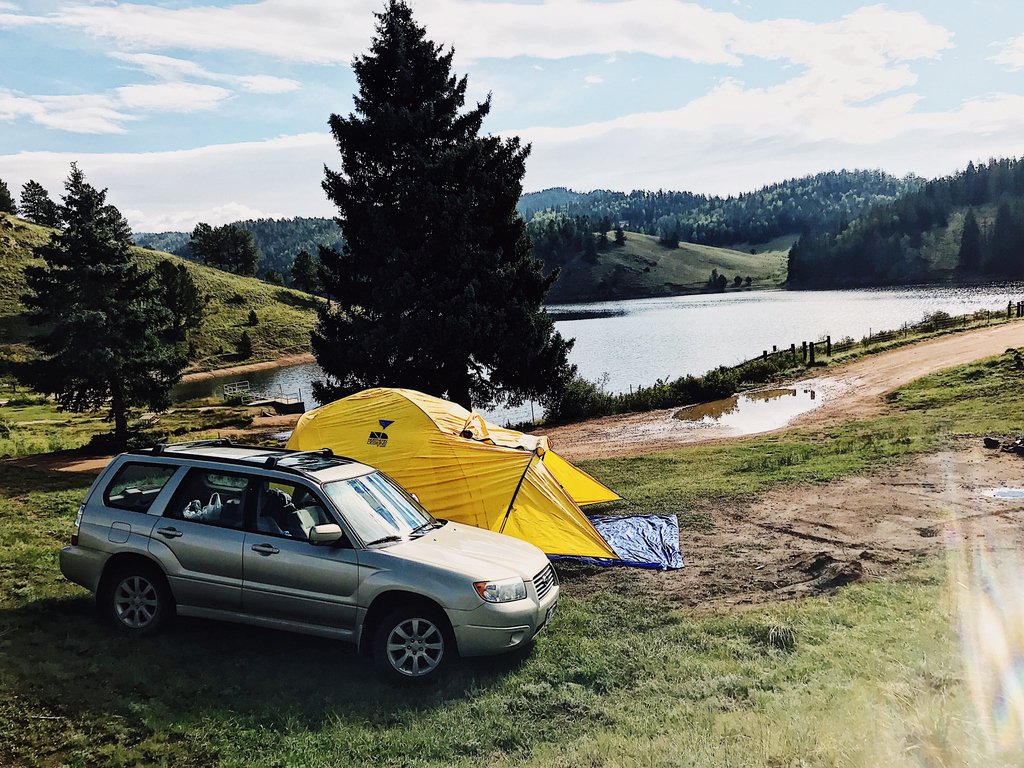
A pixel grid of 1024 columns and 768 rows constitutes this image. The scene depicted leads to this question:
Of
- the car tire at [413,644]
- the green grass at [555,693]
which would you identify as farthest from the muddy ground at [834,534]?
the car tire at [413,644]

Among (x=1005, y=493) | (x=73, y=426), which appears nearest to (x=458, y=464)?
(x=1005, y=493)

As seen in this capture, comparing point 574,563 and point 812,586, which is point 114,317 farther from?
point 812,586

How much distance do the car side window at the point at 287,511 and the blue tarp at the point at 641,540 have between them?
448cm

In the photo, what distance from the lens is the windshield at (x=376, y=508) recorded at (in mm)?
7613

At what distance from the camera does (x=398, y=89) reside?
24469 millimetres

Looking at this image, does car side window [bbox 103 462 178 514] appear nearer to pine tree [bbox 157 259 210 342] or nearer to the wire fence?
the wire fence

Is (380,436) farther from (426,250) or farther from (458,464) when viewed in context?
(426,250)

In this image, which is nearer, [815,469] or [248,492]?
[248,492]

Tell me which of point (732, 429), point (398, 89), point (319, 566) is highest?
point (398, 89)

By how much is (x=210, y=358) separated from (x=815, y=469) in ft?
283

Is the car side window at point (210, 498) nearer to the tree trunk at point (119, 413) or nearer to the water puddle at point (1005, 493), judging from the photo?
the water puddle at point (1005, 493)

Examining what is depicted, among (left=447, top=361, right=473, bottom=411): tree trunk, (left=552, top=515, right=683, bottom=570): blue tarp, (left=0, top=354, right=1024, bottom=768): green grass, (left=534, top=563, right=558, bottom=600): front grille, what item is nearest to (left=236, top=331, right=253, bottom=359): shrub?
(left=447, top=361, right=473, bottom=411): tree trunk

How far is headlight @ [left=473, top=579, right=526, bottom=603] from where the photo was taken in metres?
7.00

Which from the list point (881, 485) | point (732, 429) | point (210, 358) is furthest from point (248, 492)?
point (210, 358)
